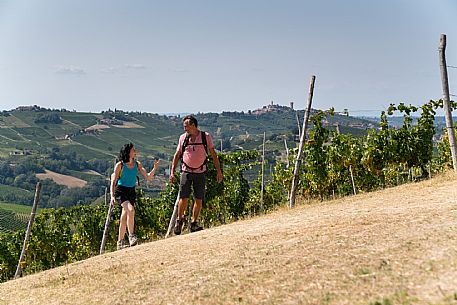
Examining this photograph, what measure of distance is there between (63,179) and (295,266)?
126813 millimetres

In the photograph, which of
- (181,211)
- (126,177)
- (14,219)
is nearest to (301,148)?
(181,211)

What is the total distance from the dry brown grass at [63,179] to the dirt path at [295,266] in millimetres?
115971

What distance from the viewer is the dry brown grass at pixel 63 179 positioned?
394ft

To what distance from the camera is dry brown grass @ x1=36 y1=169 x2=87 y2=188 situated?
120000 mm

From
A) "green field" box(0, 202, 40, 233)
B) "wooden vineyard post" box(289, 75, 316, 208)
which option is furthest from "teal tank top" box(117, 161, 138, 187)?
"green field" box(0, 202, 40, 233)

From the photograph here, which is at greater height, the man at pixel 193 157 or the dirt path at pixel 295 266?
the man at pixel 193 157

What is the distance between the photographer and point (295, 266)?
4.99 meters

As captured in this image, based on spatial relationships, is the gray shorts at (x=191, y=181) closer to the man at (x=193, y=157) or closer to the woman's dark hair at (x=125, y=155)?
the man at (x=193, y=157)

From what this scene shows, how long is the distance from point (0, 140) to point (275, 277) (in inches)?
6544

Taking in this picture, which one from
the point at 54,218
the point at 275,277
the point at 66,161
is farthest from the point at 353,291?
the point at 66,161

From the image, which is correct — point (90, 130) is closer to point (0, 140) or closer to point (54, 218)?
point (0, 140)

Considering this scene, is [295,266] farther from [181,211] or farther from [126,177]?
[126,177]

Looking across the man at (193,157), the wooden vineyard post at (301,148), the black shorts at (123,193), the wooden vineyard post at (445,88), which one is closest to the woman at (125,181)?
the black shorts at (123,193)

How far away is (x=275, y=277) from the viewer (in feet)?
15.7
